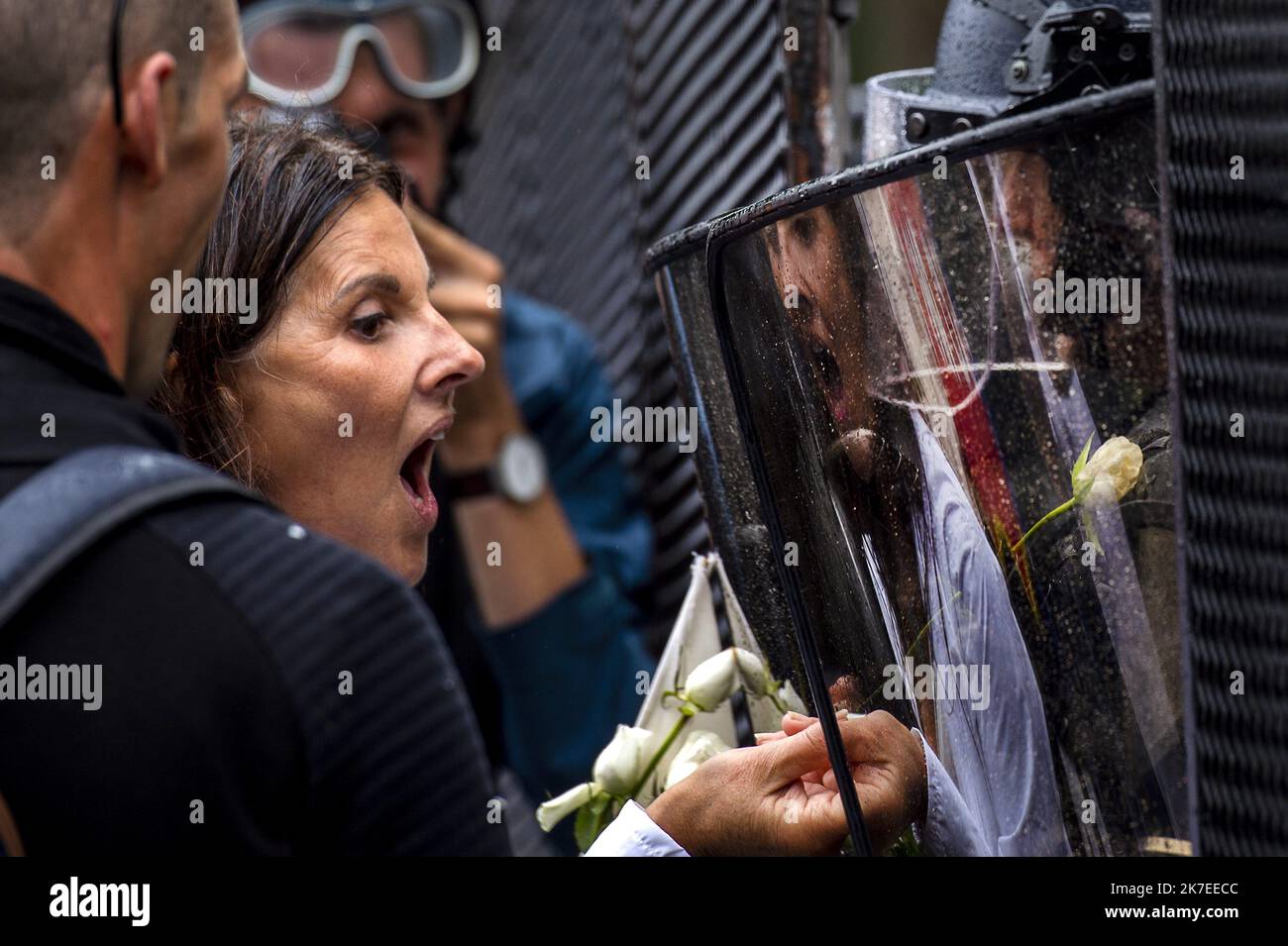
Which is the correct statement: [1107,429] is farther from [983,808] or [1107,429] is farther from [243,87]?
[243,87]

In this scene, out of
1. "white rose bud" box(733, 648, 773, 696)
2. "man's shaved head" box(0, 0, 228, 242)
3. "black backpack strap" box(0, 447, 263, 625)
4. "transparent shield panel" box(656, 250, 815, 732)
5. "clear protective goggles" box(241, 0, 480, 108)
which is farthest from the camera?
"clear protective goggles" box(241, 0, 480, 108)

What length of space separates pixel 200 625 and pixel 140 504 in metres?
0.08

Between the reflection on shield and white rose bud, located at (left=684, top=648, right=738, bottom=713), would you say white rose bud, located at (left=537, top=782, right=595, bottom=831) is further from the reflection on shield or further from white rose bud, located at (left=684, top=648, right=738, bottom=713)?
the reflection on shield

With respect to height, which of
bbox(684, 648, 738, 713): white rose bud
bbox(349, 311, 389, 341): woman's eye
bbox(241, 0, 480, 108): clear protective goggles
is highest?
bbox(241, 0, 480, 108): clear protective goggles

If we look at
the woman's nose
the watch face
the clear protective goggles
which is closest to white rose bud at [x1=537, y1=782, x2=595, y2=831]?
the woman's nose

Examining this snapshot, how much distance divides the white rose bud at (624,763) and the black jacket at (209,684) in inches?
27.2

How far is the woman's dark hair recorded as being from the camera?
167 cm

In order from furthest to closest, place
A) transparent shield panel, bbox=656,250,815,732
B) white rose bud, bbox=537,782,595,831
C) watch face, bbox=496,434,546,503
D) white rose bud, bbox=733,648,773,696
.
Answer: watch face, bbox=496,434,546,503 < white rose bud, bbox=537,782,595,831 < white rose bud, bbox=733,648,773,696 < transparent shield panel, bbox=656,250,815,732

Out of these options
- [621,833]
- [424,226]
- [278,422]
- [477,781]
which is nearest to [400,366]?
[278,422]

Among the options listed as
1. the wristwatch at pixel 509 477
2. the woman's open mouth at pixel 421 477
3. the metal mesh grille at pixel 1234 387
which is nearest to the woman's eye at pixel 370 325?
the woman's open mouth at pixel 421 477

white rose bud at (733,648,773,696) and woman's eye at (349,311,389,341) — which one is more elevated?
woman's eye at (349,311,389,341)

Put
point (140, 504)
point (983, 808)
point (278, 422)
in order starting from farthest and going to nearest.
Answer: point (278, 422) → point (983, 808) → point (140, 504)
